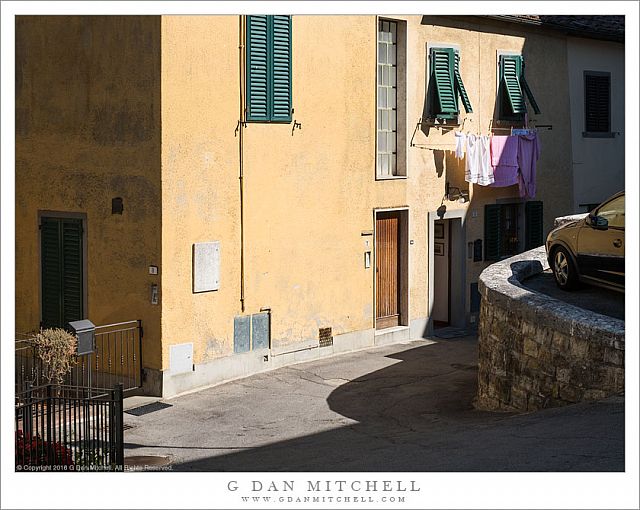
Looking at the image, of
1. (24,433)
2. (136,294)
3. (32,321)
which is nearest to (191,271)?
(136,294)

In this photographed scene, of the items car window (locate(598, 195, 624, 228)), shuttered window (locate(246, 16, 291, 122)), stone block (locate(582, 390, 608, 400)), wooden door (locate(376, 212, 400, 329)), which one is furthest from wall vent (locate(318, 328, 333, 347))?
stone block (locate(582, 390, 608, 400))

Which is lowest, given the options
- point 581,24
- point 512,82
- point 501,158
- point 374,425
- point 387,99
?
point 374,425

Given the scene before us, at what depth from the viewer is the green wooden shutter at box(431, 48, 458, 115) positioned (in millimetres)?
19656

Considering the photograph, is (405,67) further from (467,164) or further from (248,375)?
(248,375)

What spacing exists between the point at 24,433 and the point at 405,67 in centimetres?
1076

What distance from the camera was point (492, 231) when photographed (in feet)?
70.8

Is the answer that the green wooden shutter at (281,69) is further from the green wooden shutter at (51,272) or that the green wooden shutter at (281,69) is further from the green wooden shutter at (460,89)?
the green wooden shutter at (460,89)

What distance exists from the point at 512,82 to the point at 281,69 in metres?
6.78

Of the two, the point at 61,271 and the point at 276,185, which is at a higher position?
the point at 276,185

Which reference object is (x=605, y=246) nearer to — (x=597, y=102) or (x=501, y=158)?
(x=501, y=158)

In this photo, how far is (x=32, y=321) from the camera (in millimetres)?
16953

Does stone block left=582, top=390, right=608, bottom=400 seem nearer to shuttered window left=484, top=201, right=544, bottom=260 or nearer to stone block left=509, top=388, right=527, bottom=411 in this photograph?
stone block left=509, top=388, right=527, bottom=411

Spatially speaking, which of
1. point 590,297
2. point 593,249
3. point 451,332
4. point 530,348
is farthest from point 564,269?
point 451,332

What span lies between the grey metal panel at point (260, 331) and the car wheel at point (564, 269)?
4.56 meters
